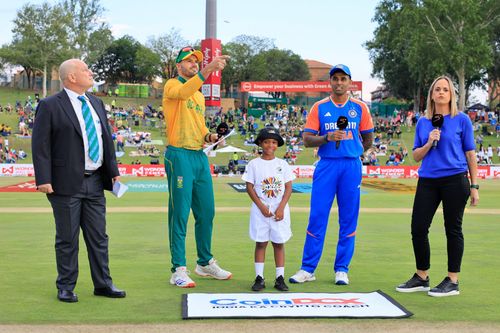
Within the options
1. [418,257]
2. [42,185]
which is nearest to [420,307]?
[418,257]

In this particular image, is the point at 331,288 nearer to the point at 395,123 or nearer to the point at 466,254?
the point at 466,254

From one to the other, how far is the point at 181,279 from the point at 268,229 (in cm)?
97

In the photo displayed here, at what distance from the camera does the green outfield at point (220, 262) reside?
5.50 meters

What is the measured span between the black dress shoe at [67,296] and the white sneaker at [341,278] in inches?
101

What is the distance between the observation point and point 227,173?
35500mm

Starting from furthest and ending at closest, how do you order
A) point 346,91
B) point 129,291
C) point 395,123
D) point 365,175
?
point 395,123
point 365,175
point 346,91
point 129,291

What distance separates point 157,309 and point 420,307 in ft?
7.31

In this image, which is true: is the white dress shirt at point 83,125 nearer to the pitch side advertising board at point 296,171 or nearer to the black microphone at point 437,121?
the black microphone at point 437,121

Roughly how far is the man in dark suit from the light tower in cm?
3836

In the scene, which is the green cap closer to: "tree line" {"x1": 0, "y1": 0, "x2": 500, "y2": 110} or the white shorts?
the white shorts

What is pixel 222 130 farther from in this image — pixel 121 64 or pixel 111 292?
pixel 121 64

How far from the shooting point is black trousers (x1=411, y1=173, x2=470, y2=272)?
20.8 ft

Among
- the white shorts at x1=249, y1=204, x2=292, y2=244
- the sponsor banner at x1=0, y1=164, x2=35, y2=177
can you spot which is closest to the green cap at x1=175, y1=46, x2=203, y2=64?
the white shorts at x1=249, y1=204, x2=292, y2=244

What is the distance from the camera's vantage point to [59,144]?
230 inches
